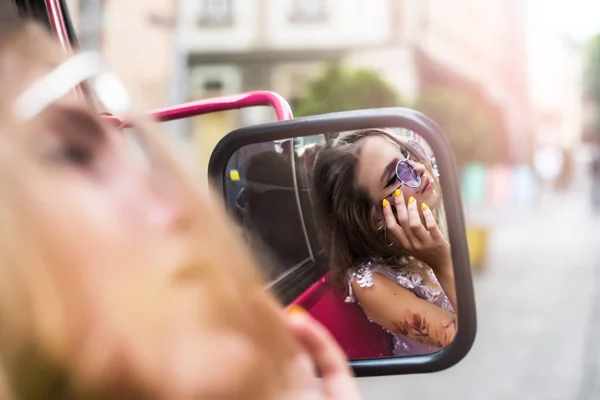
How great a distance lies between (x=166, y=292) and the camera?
404mm

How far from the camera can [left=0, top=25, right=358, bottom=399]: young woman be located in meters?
0.40

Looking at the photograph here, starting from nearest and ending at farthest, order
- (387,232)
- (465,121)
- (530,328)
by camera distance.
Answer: (387,232) < (465,121) < (530,328)

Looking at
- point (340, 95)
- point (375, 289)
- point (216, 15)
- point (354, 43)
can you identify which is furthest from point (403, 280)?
point (354, 43)

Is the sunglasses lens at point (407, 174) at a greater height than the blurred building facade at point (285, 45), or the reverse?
the blurred building facade at point (285, 45)

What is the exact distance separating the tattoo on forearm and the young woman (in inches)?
8.5

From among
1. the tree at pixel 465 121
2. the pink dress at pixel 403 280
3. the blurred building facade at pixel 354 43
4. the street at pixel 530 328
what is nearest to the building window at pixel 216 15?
the blurred building facade at pixel 354 43

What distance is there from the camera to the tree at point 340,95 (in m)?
0.90

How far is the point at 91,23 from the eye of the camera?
0.95 metres

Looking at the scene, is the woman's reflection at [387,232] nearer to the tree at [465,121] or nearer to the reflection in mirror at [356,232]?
the reflection in mirror at [356,232]

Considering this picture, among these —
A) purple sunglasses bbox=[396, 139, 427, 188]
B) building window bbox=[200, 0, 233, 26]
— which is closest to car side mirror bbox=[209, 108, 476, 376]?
purple sunglasses bbox=[396, 139, 427, 188]

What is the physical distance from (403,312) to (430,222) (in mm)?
92

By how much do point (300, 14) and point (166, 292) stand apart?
1.94 meters

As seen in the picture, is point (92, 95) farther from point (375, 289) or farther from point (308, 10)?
point (308, 10)

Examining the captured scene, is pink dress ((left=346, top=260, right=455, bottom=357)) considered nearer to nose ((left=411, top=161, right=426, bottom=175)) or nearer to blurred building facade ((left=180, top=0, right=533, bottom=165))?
nose ((left=411, top=161, right=426, bottom=175))
